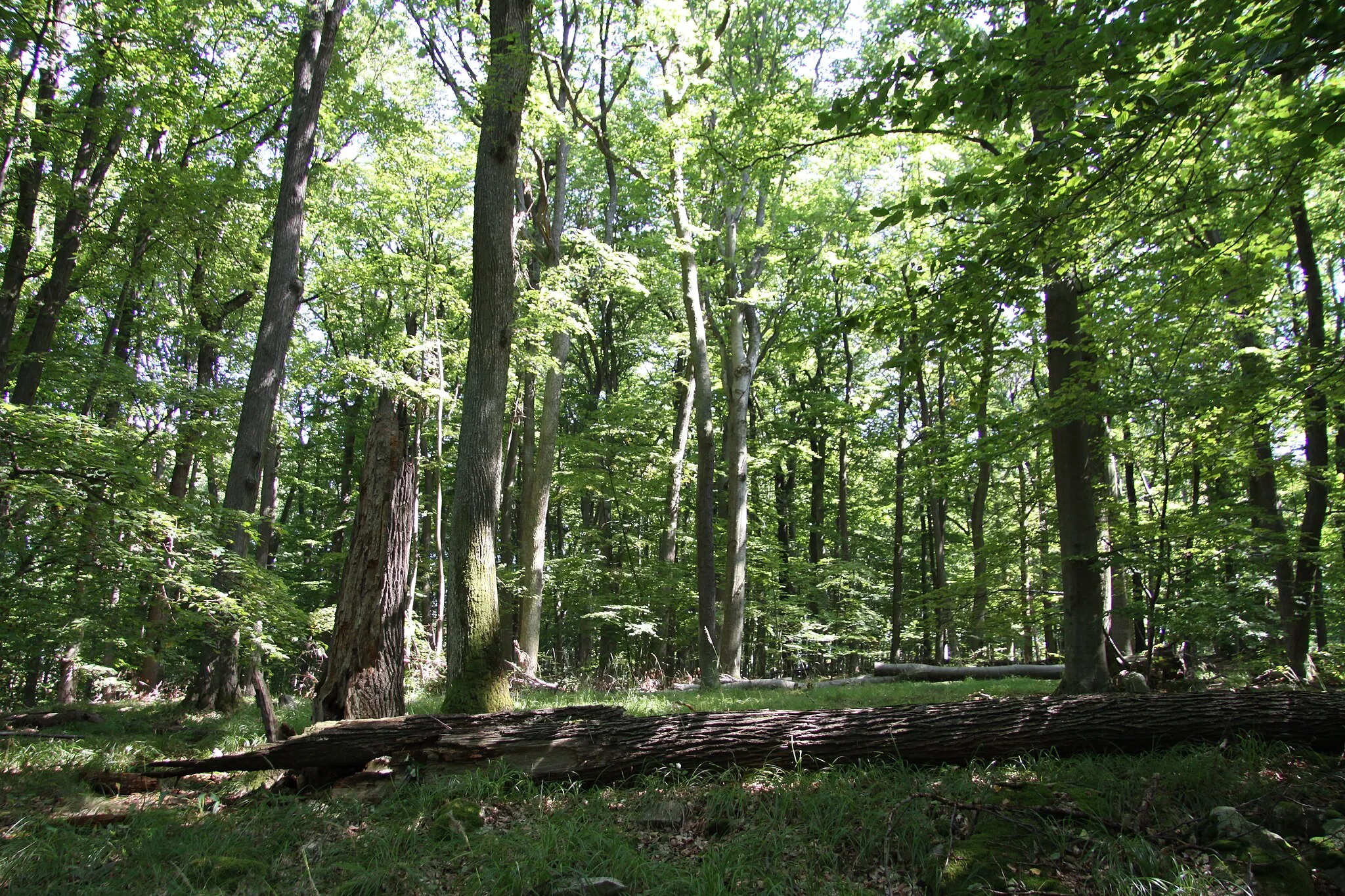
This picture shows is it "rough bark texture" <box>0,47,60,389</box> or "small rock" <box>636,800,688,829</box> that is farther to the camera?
"rough bark texture" <box>0,47,60,389</box>

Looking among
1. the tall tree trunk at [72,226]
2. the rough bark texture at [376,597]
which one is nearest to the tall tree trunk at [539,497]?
the tall tree trunk at [72,226]

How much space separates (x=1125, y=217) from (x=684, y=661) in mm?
18891

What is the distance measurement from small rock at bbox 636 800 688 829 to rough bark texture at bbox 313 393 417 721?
250 centimetres

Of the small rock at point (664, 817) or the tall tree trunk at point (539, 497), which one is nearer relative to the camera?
the small rock at point (664, 817)

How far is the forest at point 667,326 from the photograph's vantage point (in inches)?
190

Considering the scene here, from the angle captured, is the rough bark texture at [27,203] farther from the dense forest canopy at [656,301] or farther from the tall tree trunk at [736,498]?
the tall tree trunk at [736,498]

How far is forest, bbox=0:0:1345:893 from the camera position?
4816 millimetres

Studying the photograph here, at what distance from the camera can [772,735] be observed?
477 cm

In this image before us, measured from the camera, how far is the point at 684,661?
72.1 feet

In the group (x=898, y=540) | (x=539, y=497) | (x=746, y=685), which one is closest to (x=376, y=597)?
(x=539, y=497)

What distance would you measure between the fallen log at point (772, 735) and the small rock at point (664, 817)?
0.54m

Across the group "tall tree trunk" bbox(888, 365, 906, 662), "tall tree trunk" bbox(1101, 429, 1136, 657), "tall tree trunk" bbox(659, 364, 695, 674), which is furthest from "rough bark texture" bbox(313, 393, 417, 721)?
"tall tree trunk" bbox(888, 365, 906, 662)

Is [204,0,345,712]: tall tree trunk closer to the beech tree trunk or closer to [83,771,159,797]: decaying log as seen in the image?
[83,771,159,797]: decaying log

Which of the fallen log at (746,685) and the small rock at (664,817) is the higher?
the small rock at (664,817)
